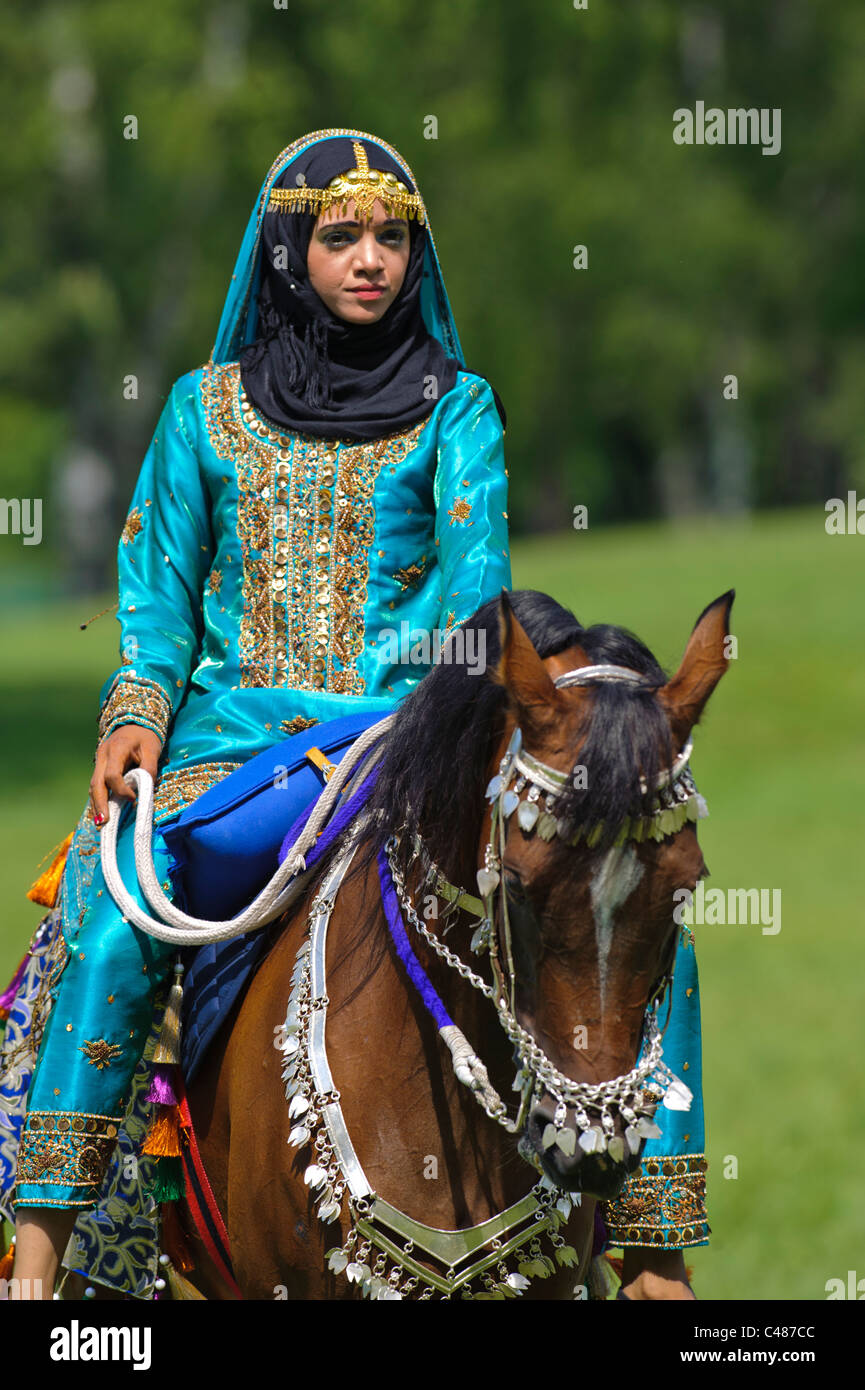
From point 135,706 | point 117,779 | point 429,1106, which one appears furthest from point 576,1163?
point 135,706

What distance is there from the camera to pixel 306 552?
4.05 metres

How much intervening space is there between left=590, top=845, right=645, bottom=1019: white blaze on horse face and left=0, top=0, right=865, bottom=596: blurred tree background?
795 inches

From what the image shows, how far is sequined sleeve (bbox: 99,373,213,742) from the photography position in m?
3.98

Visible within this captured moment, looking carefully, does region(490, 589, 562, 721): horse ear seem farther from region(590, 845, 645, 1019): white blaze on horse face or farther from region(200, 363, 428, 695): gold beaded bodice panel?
region(200, 363, 428, 695): gold beaded bodice panel

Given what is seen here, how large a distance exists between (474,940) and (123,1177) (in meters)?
1.32

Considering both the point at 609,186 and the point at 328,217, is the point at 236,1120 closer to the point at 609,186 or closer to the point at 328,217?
the point at 328,217

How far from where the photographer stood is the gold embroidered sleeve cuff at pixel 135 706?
3844mm

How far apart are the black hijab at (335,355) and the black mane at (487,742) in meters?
1.02

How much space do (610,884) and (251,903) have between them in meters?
1.11

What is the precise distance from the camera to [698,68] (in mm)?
40438

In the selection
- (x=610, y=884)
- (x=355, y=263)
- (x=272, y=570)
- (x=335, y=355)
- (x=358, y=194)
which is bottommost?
(x=610, y=884)

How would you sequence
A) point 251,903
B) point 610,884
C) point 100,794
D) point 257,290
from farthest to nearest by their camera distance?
1. point 257,290
2. point 100,794
3. point 251,903
4. point 610,884

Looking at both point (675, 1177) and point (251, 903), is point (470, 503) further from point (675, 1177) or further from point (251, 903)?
point (675, 1177)
